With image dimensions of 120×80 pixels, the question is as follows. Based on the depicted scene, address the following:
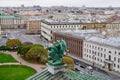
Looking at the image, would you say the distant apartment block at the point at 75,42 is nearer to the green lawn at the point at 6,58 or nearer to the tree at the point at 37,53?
the tree at the point at 37,53

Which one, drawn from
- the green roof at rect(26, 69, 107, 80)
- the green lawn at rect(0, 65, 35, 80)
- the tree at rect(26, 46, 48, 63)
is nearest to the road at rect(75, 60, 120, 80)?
the tree at rect(26, 46, 48, 63)

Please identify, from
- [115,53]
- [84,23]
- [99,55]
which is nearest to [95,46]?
[99,55]

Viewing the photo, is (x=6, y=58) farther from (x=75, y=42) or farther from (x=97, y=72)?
(x=97, y=72)

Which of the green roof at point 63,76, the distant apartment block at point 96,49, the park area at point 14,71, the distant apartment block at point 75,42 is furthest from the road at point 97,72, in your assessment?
the green roof at point 63,76

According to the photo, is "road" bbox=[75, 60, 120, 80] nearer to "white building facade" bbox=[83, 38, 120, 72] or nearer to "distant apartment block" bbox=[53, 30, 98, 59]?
"white building facade" bbox=[83, 38, 120, 72]

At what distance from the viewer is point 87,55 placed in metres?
93.4

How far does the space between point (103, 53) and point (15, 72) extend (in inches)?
1046

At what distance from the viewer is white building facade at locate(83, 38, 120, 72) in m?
78.0

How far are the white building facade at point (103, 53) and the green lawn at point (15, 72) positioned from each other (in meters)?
21.6

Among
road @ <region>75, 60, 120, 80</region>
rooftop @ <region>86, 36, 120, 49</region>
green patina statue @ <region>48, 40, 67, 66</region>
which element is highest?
green patina statue @ <region>48, 40, 67, 66</region>

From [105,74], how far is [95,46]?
15.5 meters

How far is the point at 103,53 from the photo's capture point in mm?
83688

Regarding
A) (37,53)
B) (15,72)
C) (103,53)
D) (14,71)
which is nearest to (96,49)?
(103,53)

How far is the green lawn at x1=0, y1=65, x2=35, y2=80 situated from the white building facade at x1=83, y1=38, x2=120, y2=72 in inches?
851
